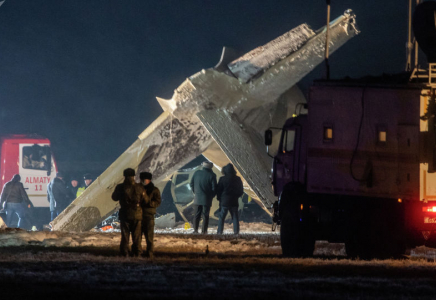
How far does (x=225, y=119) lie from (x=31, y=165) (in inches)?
471

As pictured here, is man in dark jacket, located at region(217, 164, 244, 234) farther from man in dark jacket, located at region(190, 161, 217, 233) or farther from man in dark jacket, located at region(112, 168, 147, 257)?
man in dark jacket, located at region(112, 168, 147, 257)

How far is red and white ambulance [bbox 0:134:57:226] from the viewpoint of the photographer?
86.8ft

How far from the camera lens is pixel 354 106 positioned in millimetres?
10039

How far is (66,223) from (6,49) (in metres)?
22.4

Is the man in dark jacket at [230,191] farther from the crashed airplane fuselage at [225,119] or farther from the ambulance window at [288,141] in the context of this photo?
the ambulance window at [288,141]

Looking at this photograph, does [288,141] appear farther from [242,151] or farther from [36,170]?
[36,170]

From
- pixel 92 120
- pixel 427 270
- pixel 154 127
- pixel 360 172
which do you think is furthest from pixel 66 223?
pixel 92 120

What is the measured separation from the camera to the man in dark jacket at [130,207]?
10.2 m

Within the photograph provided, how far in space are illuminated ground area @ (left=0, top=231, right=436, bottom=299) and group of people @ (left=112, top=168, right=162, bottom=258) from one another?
35 cm

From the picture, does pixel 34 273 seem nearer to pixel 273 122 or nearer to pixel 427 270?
pixel 427 270

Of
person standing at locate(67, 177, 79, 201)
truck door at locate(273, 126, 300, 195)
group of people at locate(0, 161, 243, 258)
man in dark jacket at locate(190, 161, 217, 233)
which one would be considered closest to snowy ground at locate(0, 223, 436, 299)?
group of people at locate(0, 161, 243, 258)

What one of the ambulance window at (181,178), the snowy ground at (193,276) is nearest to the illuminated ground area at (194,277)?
the snowy ground at (193,276)

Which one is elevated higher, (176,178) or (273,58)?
(273,58)

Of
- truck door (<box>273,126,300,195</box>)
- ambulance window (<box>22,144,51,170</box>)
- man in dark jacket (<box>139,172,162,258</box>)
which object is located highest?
ambulance window (<box>22,144,51,170</box>)
